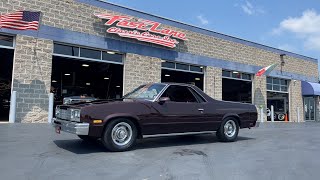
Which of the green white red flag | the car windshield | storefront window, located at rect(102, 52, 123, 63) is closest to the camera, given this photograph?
the car windshield

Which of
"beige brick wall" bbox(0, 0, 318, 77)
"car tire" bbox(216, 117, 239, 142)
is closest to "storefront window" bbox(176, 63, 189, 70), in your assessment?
"beige brick wall" bbox(0, 0, 318, 77)

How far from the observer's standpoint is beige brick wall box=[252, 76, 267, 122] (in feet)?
81.6

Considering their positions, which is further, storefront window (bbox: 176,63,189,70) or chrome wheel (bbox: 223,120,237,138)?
storefront window (bbox: 176,63,189,70)

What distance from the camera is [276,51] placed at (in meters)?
27.4

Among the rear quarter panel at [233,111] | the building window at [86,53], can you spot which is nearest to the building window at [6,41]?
the building window at [86,53]

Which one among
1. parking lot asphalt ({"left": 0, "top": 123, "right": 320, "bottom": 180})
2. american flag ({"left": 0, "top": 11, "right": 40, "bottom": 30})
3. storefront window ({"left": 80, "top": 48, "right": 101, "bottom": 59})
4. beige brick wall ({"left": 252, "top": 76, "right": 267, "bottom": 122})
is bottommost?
parking lot asphalt ({"left": 0, "top": 123, "right": 320, "bottom": 180})

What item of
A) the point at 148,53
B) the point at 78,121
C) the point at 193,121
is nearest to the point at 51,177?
the point at 78,121

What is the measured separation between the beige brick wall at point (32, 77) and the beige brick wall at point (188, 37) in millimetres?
1241

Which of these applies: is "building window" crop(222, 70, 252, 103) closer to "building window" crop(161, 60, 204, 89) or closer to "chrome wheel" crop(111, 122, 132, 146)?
"building window" crop(161, 60, 204, 89)

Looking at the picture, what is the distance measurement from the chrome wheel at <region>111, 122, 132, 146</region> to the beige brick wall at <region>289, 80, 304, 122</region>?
2352cm

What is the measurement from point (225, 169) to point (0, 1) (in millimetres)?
11979

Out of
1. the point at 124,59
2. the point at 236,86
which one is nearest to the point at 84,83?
the point at 124,59

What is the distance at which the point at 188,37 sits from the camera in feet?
67.8

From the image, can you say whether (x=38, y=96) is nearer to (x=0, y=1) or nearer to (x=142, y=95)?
(x=0, y=1)
